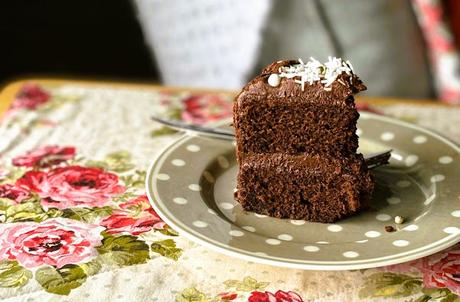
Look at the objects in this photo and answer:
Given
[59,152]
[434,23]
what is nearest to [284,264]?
[59,152]

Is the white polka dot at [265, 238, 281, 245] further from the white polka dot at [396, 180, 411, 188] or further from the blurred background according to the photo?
the blurred background

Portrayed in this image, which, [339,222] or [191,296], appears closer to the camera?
[191,296]

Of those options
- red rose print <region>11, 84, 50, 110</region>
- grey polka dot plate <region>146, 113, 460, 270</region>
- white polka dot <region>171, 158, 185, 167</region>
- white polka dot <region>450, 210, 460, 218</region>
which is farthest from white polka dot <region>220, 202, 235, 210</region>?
red rose print <region>11, 84, 50, 110</region>

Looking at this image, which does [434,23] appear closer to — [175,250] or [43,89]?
[43,89]

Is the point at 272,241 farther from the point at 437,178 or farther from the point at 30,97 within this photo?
the point at 30,97

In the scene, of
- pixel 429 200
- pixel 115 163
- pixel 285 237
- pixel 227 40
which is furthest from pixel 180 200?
pixel 227 40
